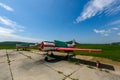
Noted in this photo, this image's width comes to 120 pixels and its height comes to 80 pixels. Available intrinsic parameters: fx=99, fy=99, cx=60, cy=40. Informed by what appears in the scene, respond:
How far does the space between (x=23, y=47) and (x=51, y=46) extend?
65.2ft

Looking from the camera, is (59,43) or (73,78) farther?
(59,43)

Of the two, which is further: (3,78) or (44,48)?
(44,48)

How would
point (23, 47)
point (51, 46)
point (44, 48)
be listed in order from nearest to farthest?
point (44, 48) < point (51, 46) < point (23, 47)

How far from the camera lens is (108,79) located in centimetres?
826

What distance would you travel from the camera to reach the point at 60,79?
7.98 m

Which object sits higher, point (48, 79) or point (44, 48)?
point (44, 48)

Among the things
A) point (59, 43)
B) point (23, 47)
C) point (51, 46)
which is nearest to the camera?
point (51, 46)

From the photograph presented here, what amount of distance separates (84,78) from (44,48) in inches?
363

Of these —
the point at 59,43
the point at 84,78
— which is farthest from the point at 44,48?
the point at 84,78

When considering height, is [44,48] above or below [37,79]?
above

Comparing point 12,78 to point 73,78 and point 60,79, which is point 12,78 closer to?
point 60,79

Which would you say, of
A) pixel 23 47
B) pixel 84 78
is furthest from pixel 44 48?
pixel 23 47

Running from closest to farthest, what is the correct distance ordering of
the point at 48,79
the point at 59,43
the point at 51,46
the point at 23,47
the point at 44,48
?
the point at 48,79
the point at 44,48
the point at 51,46
the point at 59,43
the point at 23,47

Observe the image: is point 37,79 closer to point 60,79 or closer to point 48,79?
point 48,79
